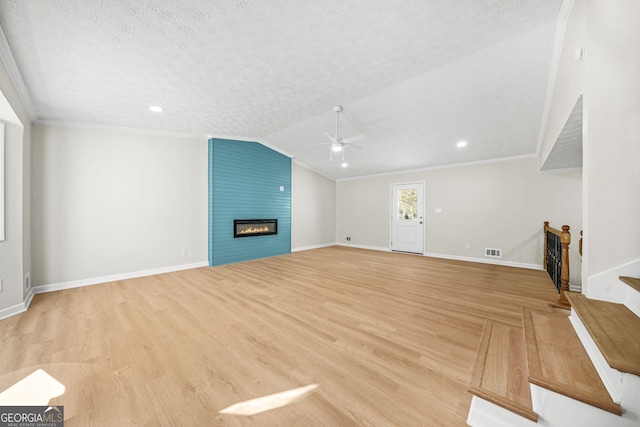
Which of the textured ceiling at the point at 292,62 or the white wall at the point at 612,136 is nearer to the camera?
the white wall at the point at 612,136

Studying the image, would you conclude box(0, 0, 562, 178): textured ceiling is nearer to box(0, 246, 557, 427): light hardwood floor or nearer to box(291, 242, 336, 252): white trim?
box(0, 246, 557, 427): light hardwood floor

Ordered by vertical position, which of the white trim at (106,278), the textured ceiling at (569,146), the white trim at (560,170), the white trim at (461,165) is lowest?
the white trim at (106,278)

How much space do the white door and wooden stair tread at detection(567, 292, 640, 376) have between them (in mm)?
5237

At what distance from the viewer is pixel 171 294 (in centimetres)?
341

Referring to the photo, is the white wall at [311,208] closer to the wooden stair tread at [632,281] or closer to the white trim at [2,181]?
the white trim at [2,181]

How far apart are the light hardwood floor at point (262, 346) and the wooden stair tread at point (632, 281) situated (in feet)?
3.59

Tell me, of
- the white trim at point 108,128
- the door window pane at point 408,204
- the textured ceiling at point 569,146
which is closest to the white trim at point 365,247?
the door window pane at point 408,204

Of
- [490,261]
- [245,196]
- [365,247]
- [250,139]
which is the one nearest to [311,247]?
[365,247]

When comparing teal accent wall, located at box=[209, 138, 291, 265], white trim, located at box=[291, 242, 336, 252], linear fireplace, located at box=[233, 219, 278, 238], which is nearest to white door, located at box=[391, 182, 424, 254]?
white trim, located at box=[291, 242, 336, 252]

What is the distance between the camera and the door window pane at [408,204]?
22.1ft

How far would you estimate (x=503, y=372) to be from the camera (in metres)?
1.59

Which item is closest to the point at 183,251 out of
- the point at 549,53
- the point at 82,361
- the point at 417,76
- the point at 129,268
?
the point at 129,268

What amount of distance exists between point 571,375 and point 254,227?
5705 millimetres

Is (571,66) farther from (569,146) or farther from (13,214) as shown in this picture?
(13,214)
